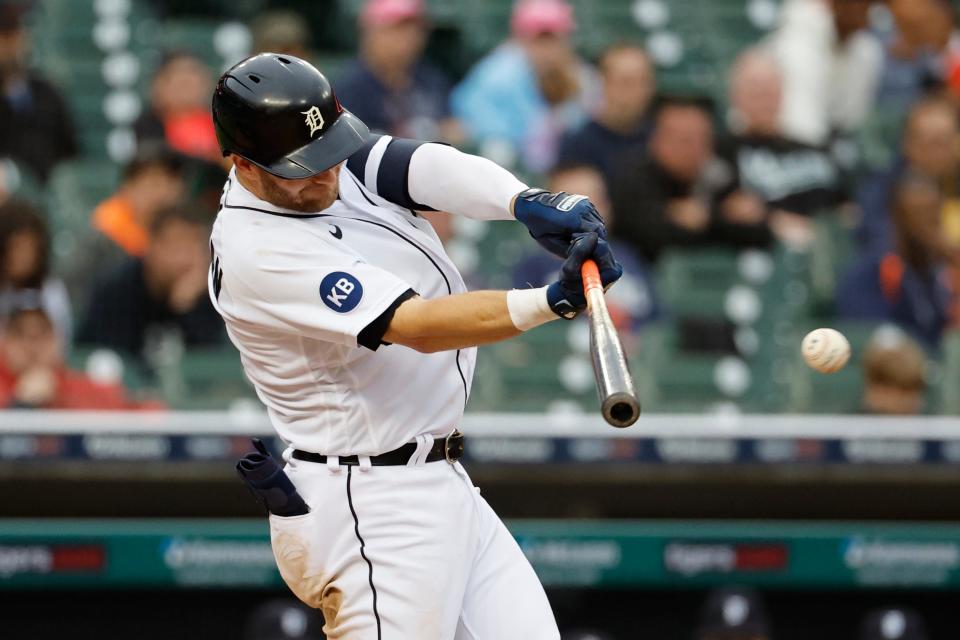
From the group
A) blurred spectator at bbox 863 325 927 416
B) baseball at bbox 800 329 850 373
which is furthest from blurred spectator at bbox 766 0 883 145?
baseball at bbox 800 329 850 373

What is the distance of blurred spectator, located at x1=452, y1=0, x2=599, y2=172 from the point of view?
6746mm

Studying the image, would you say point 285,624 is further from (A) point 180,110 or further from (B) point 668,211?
(A) point 180,110

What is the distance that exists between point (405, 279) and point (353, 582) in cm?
57

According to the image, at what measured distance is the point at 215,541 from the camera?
5.05 meters

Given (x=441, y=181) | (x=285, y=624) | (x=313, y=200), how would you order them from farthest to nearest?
(x=285, y=624), (x=441, y=181), (x=313, y=200)

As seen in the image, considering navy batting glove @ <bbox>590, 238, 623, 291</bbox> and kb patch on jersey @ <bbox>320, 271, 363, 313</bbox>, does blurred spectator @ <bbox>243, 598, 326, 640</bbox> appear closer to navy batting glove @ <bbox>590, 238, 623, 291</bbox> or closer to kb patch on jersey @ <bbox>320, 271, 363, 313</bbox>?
kb patch on jersey @ <bbox>320, 271, 363, 313</bbox>

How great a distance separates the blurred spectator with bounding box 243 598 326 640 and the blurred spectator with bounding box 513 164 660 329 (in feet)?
4.64

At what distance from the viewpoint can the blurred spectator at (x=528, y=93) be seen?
6.75 m

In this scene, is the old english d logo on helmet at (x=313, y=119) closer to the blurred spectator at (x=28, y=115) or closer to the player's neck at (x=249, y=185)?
the player's neck at (x=249, y=185)

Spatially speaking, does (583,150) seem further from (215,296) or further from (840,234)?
(215,296)

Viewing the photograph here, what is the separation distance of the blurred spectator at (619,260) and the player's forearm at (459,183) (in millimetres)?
2483

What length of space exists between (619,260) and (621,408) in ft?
10.7

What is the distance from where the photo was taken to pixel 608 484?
17.1 ft

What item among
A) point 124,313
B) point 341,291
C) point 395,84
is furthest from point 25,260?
point 341,291
